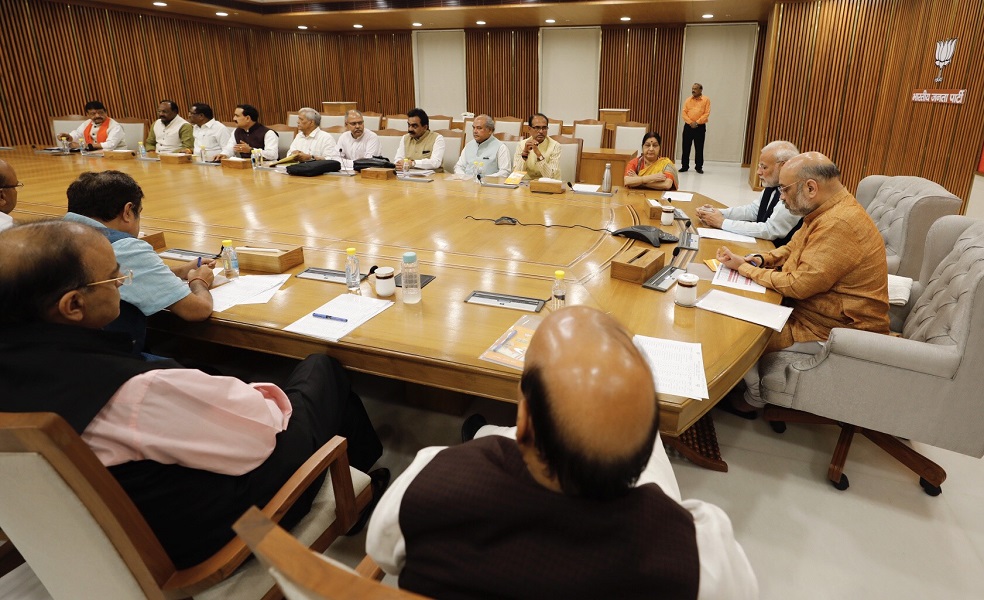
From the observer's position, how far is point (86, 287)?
3.84ft

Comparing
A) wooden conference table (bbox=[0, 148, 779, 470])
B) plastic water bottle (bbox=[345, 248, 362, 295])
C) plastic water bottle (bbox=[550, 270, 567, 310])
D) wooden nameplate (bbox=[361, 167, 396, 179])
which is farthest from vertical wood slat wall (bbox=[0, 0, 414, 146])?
plastic water bottle (bbox=[550, 270, 567, 310])

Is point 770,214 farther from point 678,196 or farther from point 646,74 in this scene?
point 646,74

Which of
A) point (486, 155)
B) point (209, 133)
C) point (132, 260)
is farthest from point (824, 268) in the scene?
point (209, 133)

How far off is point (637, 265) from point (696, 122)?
7.65m

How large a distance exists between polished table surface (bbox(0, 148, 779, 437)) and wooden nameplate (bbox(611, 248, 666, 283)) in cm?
5

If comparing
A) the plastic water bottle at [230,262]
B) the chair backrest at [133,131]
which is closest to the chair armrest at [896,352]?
the plastic water bottle at [230,262]

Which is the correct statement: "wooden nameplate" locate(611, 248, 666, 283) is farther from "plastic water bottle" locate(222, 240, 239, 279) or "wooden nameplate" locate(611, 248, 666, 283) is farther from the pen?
"plastic water bottle" locate(222, 240, 239, 279)

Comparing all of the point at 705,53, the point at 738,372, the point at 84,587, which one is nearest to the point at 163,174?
the point at 84,587

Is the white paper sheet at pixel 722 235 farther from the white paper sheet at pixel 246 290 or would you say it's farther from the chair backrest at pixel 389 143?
the chair backrest at pixel 389 143

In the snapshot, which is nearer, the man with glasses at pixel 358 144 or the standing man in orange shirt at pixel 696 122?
the man with glasses at pixel 358 144

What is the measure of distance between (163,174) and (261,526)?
16.2 ft

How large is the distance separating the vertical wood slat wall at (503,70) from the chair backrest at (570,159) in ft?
20.1

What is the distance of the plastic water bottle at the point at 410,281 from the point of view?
1960mm

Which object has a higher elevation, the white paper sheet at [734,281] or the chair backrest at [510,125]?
the chair backrest at [510,125]
